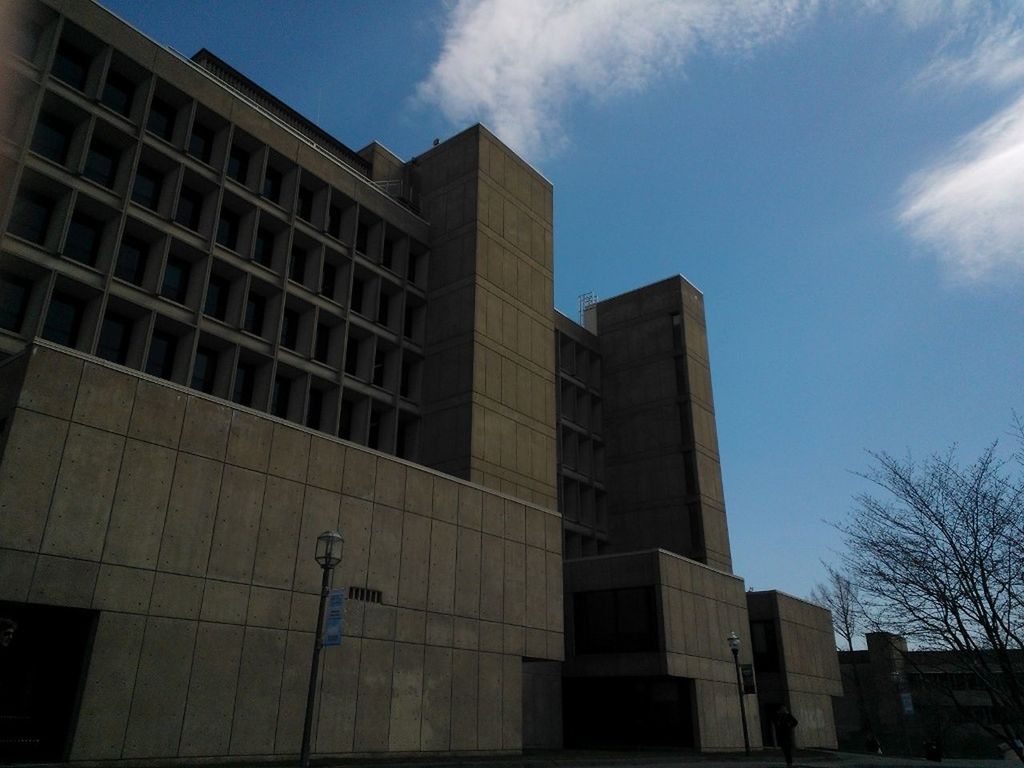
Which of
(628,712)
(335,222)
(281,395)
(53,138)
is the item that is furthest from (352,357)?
(628,712)

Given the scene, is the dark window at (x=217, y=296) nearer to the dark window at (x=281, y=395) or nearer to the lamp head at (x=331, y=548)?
the dark window at (x=281, y=395)

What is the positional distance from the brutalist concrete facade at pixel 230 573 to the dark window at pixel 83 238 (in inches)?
498

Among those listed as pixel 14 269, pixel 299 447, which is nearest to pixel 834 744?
pixel 299 447

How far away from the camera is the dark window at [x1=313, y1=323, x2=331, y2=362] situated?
132 feet

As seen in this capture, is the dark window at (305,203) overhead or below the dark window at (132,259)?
overhead

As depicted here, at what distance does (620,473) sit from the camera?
195 ft

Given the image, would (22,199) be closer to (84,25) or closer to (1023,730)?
(84,25)

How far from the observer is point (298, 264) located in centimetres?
4059

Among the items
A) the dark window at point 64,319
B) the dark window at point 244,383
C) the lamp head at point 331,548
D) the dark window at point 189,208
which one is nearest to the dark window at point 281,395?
the dark window at point 244,383

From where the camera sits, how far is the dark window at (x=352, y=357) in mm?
41469

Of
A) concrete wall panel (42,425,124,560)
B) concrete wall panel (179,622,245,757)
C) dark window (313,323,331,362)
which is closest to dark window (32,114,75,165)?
dark window (313,323,331,362)

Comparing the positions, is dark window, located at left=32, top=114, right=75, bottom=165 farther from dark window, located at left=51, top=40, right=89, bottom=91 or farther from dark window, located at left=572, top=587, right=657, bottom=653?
dark window, located at left=572, top=587, right=657, bottom=653

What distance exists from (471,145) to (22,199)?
24.8 metres

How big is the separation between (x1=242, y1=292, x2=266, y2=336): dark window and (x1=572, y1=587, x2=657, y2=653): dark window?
840 inches
